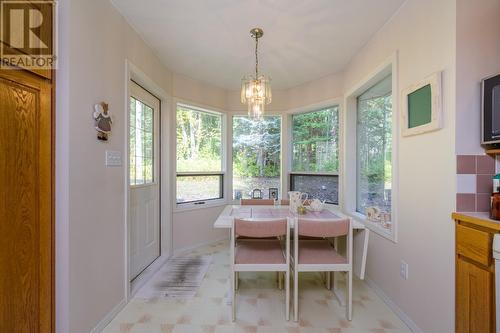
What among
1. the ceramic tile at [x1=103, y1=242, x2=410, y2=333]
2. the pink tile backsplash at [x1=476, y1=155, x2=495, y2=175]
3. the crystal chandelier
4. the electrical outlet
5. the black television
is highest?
the crystal chandelier

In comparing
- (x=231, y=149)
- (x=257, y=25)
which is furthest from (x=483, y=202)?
(x=231, y=149)

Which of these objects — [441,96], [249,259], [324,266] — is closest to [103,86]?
[249,259]

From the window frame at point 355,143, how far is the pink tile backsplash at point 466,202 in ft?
1.96

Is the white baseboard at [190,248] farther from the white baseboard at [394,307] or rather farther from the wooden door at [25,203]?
the white baseboard at [394,307]

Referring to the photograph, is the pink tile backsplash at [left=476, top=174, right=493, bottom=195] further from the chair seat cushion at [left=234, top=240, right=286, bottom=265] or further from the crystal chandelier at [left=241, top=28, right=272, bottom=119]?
the crystal chandelier at [left=241, top=28, right=272, bottom=119]

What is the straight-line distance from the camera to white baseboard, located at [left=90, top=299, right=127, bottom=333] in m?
1.70

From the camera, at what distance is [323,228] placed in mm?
1796

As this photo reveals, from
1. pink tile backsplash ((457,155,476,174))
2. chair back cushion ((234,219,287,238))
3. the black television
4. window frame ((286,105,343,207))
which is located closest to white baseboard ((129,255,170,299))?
chair back cushion ((234,219,287,238))

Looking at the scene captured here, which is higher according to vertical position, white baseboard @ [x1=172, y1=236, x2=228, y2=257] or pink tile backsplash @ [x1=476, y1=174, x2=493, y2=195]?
pink tile backsplash @ [x1=476, y1=174, x2=493, y2=195]

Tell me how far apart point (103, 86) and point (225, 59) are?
4.87 ft

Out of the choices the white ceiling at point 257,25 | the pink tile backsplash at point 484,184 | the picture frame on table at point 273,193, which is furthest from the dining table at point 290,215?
the white ceiling at point 257,25

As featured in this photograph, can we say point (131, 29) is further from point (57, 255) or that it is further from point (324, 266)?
point (324, 266)

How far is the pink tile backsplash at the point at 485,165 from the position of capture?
4.55 feet

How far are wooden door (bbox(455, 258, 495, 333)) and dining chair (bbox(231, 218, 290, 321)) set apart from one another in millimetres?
1029
